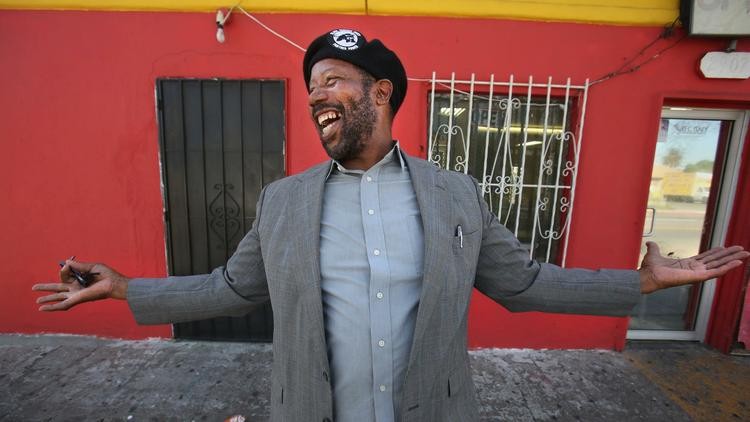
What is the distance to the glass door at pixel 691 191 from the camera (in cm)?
354

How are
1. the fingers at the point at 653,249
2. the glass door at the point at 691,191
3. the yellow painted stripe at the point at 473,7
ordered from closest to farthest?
the fingers at the point at 653,249 < the yellow painted stripe at the point at 473,7 < the glass door at the point at 691,191

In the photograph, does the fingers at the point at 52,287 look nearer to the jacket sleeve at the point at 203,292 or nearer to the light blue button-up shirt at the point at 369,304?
the jacket sleeve at the point at 203,292

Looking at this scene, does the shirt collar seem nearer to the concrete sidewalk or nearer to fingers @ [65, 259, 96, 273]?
fingers @ [65, 259, 96, 273]

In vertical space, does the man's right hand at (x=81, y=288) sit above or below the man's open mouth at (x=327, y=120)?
below

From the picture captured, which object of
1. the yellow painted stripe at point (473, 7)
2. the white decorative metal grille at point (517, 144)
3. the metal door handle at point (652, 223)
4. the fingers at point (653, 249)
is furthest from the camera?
the metal door handle at point (652, 223)

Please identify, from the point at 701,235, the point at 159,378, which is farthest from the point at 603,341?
the point at 159,378

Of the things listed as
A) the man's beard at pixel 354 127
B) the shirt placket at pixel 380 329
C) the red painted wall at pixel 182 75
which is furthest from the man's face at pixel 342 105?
the red painted wall at pixel 182 75

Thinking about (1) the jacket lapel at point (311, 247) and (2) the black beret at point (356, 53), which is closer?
(1) the jacket lapel at point (311, 247)

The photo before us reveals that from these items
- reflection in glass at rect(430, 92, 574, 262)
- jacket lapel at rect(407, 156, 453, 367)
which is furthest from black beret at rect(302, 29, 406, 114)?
reflection in glass at rect(430, 92, 574, 262)

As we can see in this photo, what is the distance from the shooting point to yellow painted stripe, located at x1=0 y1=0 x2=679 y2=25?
3088 mm

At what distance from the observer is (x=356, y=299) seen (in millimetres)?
1266

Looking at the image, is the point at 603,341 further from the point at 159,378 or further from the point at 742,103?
the point at 159,378

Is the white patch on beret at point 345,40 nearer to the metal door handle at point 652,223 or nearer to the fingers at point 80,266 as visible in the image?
the fingers at point 80,266

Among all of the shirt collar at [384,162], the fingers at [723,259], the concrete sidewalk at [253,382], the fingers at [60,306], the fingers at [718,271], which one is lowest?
the concrete sidewalk at [253,382]
